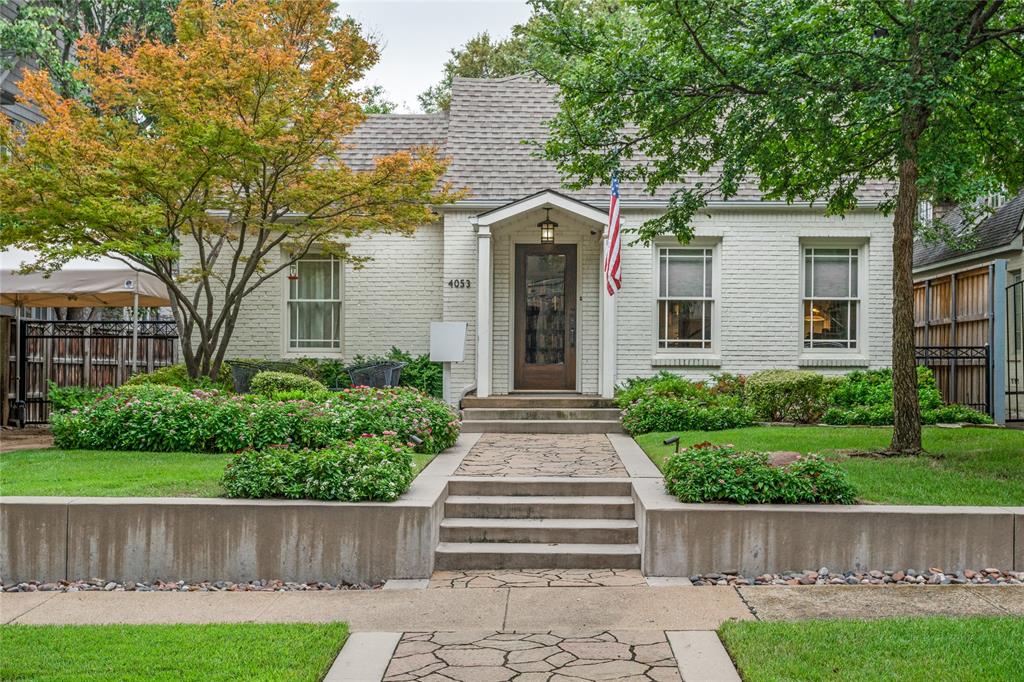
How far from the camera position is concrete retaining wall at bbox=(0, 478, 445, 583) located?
6.46m

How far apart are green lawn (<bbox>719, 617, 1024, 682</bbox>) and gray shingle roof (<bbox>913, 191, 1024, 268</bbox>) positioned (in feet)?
36.9

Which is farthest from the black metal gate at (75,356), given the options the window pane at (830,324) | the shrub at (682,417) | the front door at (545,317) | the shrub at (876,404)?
the window pane at (830,324)

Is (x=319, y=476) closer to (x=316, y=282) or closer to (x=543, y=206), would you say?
(x=543, y=206)

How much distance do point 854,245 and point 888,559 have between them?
370 inches

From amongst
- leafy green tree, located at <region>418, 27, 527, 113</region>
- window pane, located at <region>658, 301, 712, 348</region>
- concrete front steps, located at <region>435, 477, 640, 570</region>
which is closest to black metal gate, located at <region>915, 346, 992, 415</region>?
window pane, located at <region>658, 301, 712, 348</region>

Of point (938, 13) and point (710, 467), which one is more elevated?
point (938, 13)

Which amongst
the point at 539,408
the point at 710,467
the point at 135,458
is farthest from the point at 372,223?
the point at 710,467

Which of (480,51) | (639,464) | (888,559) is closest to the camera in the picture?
(888,559)

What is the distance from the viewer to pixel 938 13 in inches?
297

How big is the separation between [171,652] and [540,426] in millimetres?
7997

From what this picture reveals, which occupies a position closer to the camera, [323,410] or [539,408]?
[323,410]

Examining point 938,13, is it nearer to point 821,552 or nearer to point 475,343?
point 821,552

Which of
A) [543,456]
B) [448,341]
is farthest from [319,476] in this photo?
[448,341]

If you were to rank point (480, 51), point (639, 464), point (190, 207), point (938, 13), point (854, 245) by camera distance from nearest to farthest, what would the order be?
point (938, 13)
point (639, 464)
point (190, 207)
point (854, 245)
point (480, 51)
